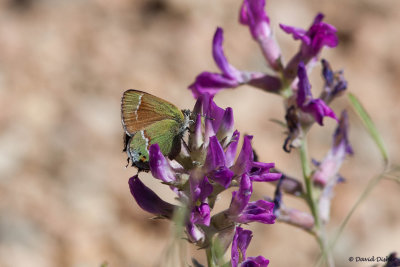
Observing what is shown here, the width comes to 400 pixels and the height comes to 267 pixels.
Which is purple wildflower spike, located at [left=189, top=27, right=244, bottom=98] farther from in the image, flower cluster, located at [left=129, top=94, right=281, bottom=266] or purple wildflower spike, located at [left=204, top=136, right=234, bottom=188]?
purple wildflower spike, located at [left=204, top=136, right=234, bottom=188]

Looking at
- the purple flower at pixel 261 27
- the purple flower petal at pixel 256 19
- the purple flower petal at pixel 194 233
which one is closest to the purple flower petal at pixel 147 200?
the purple flower petal at pixel 194 233

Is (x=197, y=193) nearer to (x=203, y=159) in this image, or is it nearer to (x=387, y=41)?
(x=203, y=159)

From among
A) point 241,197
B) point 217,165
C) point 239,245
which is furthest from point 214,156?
point 239,245

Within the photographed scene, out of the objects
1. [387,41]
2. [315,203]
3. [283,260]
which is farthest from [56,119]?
[315,203]

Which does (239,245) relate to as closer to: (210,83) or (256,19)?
(210,83)

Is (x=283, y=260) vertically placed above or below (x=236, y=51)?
below
